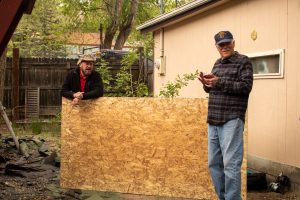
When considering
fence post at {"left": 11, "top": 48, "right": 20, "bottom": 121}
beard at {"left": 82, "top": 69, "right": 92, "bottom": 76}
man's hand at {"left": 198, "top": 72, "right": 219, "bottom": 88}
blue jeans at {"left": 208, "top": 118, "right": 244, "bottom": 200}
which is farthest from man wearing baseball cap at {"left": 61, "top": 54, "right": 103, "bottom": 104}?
fence post at {"left": 11, "top": 48, "right": 20, "bottom": 121}

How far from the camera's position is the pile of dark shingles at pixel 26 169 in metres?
5.69

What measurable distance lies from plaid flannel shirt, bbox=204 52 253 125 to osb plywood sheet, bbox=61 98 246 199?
1025 mm

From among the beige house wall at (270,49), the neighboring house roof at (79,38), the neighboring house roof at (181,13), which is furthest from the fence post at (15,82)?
the neighboring house roof at (79,38)

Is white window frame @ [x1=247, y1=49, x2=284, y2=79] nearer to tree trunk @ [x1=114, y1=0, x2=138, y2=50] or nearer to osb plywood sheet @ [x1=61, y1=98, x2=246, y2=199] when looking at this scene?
osb plywood sheet @ [x1=61, y1=98, x2=246, y2=199]

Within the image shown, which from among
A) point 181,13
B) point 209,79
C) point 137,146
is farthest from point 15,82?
point 209,79

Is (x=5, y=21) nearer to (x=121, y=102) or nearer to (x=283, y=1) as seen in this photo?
(x=121, y=102)

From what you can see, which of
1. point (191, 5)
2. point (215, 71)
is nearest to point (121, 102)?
point (215, 71)

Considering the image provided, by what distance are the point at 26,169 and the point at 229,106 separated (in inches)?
152

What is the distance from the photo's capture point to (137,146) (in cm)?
565

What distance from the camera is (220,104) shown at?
4328 mm

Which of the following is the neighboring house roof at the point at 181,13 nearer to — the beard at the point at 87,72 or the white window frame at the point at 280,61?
the white window frame at the point at 280,61

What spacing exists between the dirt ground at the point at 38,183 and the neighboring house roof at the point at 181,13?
3.69 meters

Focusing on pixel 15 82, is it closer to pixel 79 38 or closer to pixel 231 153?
pixel 231 153

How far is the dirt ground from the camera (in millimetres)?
5531
